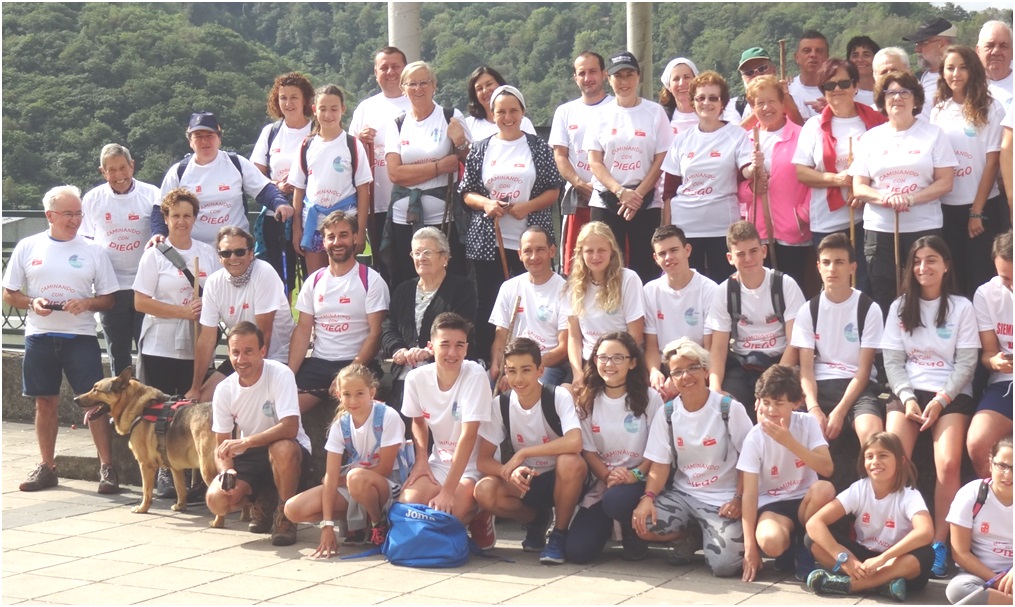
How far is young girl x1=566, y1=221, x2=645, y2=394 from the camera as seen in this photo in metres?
7.41

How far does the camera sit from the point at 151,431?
26.2ft

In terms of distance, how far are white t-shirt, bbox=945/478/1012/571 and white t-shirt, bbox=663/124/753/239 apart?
8.58 ft

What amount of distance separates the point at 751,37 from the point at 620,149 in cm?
624

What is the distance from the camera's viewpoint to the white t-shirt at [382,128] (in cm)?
900

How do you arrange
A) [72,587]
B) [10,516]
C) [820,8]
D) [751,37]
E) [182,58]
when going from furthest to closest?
1. [182,58]
2. [820,8]
3. [751,37]
4. [10,516]
5. [72,587]

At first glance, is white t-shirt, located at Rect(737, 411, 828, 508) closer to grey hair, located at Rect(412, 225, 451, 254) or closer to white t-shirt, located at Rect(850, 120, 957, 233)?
white t-shirt, located at Rect(850, 120, 957, 233)

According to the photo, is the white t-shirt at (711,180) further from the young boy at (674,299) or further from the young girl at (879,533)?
the young girl at (879,533)

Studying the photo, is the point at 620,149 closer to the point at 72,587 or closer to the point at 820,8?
the point at 72,587

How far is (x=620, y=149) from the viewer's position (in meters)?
8.30

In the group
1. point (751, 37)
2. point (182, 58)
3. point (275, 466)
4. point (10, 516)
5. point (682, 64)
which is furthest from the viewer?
point (182, 58)

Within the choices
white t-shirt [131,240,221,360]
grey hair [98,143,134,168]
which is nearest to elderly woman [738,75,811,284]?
white t-shirt [131,240,221,360]

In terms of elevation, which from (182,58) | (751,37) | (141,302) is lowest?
(141,302)

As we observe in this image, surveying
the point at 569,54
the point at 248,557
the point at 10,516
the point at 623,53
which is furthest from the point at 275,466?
the point at 569,54

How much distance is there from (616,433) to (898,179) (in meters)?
2.21
